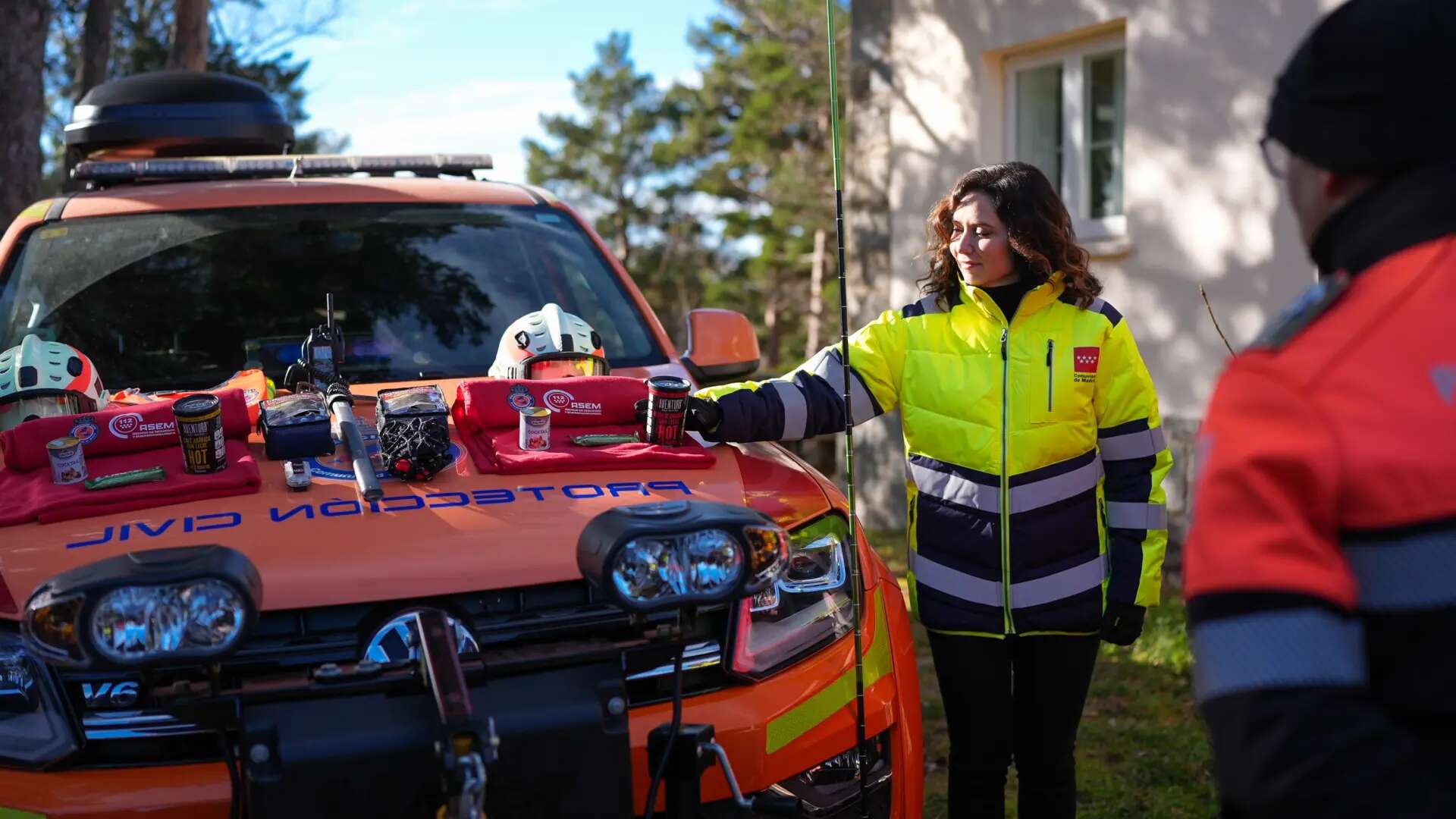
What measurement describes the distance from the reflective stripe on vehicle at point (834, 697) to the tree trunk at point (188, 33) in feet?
33.1

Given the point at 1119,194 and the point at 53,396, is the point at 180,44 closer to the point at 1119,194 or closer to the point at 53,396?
the point at 1119,194

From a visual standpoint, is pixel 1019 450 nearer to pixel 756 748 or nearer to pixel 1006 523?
pixel 1006 523

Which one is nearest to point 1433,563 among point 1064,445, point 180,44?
Answer: point 1064,445

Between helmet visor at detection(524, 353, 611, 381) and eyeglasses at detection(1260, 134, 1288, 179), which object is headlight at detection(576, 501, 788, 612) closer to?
Result: eyeglasses at detection(1260, 134, 1288, 179)

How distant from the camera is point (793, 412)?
3338mm

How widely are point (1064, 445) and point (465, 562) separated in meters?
1.44

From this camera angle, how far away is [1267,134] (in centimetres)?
145

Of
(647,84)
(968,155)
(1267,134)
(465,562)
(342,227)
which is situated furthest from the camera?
(647,84)

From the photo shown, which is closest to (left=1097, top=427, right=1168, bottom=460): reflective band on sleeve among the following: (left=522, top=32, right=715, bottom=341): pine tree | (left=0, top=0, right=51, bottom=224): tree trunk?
(left=0, top=0, right=51, bottom=224): tree trunk

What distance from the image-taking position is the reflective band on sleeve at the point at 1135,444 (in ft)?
10.7

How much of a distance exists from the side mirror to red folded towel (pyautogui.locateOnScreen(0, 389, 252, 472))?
1.41m

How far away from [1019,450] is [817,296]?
30.1 metres

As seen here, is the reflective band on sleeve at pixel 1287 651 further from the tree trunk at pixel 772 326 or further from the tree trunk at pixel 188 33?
the tree trunk at pixel 772 326

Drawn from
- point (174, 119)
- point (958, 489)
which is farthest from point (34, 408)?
point (174, 119)
